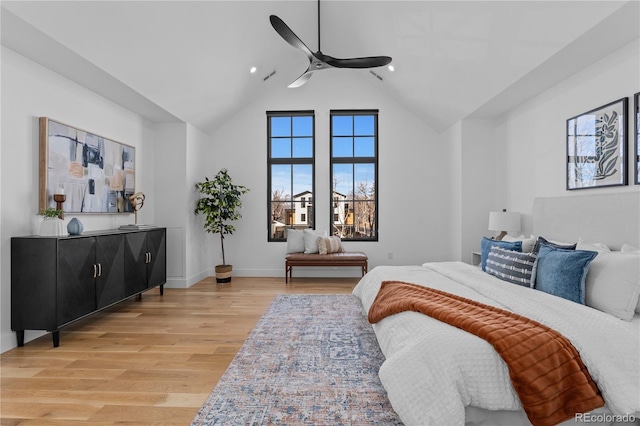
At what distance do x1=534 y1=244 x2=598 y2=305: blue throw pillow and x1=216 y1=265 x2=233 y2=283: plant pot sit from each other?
169 inches

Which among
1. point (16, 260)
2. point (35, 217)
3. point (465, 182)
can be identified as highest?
point (465, 182)

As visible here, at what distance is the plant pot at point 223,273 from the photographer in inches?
221

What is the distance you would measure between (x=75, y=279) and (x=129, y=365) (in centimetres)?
107

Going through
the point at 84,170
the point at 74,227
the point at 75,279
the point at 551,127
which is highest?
the point at 551,127

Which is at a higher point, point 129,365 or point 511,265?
point 511,265

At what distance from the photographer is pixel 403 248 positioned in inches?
242

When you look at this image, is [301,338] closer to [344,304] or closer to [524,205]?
[344,304]

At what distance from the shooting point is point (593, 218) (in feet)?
10.1

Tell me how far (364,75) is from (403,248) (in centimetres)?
Answer: 301

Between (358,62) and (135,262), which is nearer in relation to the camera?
(358,62)

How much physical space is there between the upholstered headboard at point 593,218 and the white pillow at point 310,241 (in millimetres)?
3102

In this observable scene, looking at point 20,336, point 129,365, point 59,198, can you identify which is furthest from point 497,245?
point 20,336

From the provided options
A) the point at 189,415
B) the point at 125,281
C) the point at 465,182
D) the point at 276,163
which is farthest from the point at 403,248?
the point at 189,415

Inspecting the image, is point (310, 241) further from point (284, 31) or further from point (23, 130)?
point (23, 130)
